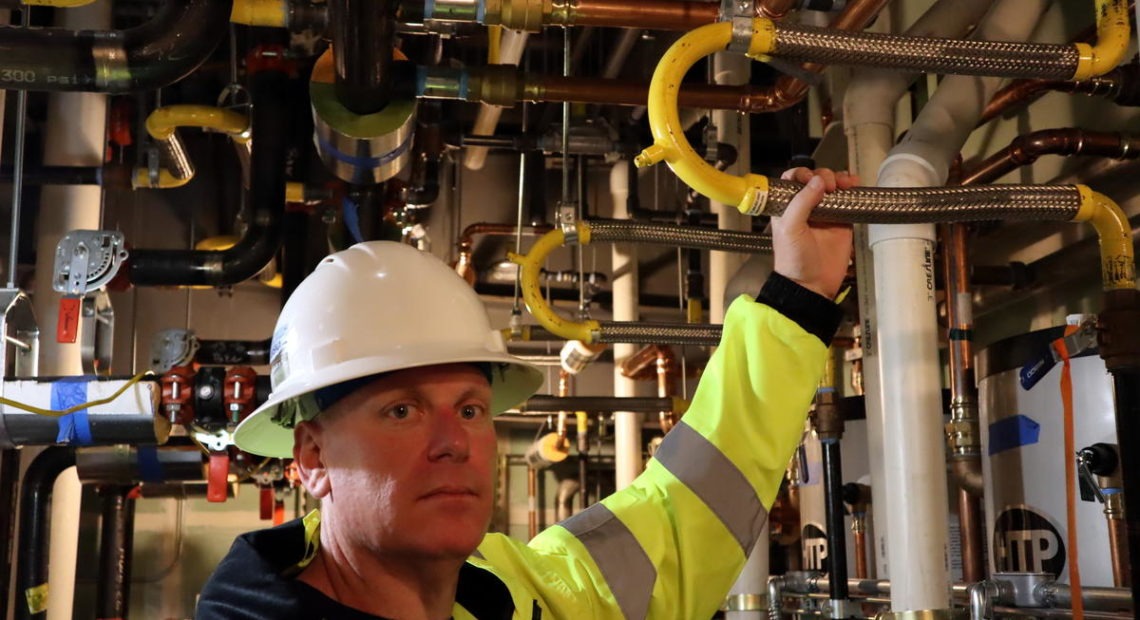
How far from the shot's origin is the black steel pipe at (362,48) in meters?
1.84

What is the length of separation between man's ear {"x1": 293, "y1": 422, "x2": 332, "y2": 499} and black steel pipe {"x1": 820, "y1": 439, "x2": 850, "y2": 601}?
1364 millimetres

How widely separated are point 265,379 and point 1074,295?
6.78 ft

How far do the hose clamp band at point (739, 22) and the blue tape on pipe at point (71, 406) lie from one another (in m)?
1.60

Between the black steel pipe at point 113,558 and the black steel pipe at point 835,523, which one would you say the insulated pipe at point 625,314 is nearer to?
the black steel pipe at point 835,523

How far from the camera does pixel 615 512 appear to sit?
1.31m

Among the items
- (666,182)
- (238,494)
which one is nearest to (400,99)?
(666,182)

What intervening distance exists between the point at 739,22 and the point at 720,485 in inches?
20.0

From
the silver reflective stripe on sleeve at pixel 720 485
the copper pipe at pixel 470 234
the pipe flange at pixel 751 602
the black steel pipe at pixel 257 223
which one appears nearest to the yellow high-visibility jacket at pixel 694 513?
the silver reflective stripe on sleeve at pixel 720 485

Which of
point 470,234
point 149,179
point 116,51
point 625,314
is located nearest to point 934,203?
point 116,51

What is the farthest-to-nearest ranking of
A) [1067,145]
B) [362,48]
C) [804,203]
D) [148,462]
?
1. [148,462]
2. [1067,145]
3. [362,48]
4. [804,203]

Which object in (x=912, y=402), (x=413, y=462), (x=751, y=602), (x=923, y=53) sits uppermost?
(x=923, y=53)

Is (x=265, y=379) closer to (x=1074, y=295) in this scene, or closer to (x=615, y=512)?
(x=615, y=512)

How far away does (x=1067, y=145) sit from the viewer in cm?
242

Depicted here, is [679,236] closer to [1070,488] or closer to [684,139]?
[684,139]
